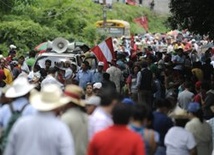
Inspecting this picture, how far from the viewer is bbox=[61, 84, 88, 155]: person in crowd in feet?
29.4

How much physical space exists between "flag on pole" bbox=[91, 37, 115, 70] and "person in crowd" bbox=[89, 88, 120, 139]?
44.8 ft

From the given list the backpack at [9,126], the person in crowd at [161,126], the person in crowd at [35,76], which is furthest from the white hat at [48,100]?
the person in crowd at [35,76]

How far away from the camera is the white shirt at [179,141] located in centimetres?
988

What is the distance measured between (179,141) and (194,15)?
1258 centimetres

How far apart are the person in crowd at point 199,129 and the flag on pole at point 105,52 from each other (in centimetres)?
1186

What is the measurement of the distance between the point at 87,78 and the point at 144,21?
4360cm

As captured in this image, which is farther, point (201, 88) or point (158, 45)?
point (158, 45)

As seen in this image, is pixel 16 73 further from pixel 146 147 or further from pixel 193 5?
pixel 146 147

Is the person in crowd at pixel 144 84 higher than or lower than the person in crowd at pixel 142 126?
lower

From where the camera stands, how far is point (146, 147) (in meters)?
8.97

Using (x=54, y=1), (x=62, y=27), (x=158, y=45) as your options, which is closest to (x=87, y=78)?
(x=62, y=27)

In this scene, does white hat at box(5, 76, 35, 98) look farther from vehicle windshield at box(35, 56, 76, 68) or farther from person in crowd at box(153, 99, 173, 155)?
vehicle windshield at box(35, 56, 76, 68)

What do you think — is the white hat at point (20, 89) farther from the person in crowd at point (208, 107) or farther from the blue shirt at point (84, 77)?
the blue shirt at point (84, 77)

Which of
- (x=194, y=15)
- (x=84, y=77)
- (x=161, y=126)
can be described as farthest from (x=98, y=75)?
(x=161, y=126)
